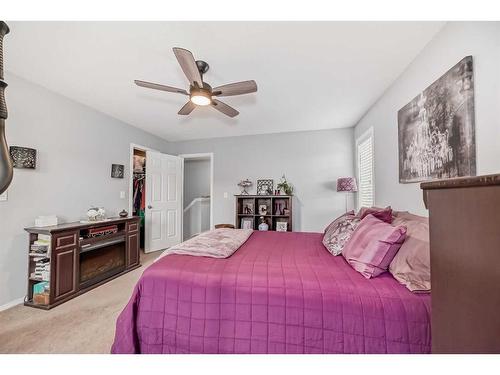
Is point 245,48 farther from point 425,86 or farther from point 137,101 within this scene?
point 137,101

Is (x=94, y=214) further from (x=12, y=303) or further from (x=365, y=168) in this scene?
(x=365, y=168)

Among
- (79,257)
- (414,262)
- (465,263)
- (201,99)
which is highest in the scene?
(201,99)

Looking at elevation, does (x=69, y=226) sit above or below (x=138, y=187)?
below

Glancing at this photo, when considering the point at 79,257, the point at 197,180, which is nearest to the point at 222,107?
the point at 79,257

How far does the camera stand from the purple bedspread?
976 mm

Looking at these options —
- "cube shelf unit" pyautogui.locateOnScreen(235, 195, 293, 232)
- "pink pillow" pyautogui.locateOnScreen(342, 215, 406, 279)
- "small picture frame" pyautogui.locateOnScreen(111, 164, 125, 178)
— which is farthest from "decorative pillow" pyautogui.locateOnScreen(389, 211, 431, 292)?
"small picture frame" pyautogui.locateOnScreen(111, 164, 125, 178)

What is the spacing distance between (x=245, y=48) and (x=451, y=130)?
1.65m

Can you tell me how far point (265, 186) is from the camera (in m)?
4.11

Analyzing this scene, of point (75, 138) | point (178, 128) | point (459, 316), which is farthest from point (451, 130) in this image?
point (75, 138)

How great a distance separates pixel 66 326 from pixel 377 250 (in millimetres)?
2579

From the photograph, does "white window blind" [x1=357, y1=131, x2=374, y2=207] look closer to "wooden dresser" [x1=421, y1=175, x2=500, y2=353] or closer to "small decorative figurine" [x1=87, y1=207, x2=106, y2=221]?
"wooden dresser" [x1=421, y1=175, x2=500, y2=353]

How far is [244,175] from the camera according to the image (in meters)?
4.29

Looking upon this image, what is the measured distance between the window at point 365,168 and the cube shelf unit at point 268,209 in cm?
121

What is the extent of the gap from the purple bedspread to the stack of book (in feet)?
5.28
